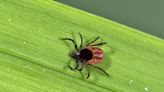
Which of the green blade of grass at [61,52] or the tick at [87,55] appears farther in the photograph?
the tick at [87,55]

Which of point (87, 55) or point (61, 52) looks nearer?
point (61, 52)

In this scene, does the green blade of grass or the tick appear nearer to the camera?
the green blade of grass

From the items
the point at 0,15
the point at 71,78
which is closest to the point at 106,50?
the point at 71,78

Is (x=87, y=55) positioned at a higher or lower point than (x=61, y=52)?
lower

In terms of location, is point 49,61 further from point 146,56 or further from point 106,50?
point 146,56
